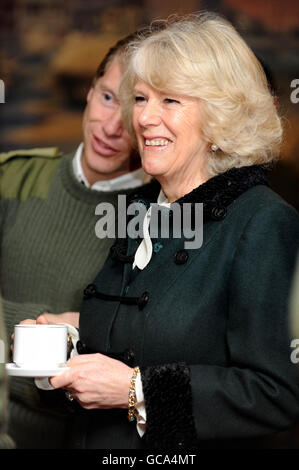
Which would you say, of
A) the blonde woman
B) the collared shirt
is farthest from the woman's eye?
the collared shirt

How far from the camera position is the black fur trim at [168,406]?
1.33 metres

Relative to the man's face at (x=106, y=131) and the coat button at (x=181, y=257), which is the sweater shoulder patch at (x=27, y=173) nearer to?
the man's face at (x=106, y=131)

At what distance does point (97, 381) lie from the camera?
1331 mm

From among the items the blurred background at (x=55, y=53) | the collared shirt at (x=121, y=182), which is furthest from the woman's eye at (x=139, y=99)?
the blurred background at (x=55, y=53)

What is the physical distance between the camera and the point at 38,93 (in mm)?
3094

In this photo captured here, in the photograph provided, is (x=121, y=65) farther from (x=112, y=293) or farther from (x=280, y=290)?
(x=280, y=290)

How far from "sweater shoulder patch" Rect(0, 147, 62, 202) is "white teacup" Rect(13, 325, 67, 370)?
2.65 ft

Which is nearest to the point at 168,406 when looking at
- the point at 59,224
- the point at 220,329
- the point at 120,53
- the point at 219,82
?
the point at 220,329

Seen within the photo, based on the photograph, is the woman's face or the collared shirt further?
the collared shirt

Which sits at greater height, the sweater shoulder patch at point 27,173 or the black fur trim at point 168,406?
the sweater shoulder patch at point 27,173

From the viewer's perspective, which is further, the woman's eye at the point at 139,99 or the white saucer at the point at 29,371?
the woman's eye at the point at 139,99

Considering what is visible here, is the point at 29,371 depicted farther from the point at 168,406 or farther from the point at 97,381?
the point at 168,406

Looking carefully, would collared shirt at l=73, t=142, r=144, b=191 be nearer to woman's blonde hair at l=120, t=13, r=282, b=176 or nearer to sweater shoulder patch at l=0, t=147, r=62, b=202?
sweater shoulder patch at l=0, t=147, r=62, b=202

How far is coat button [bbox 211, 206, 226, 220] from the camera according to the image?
1427 millimetres
